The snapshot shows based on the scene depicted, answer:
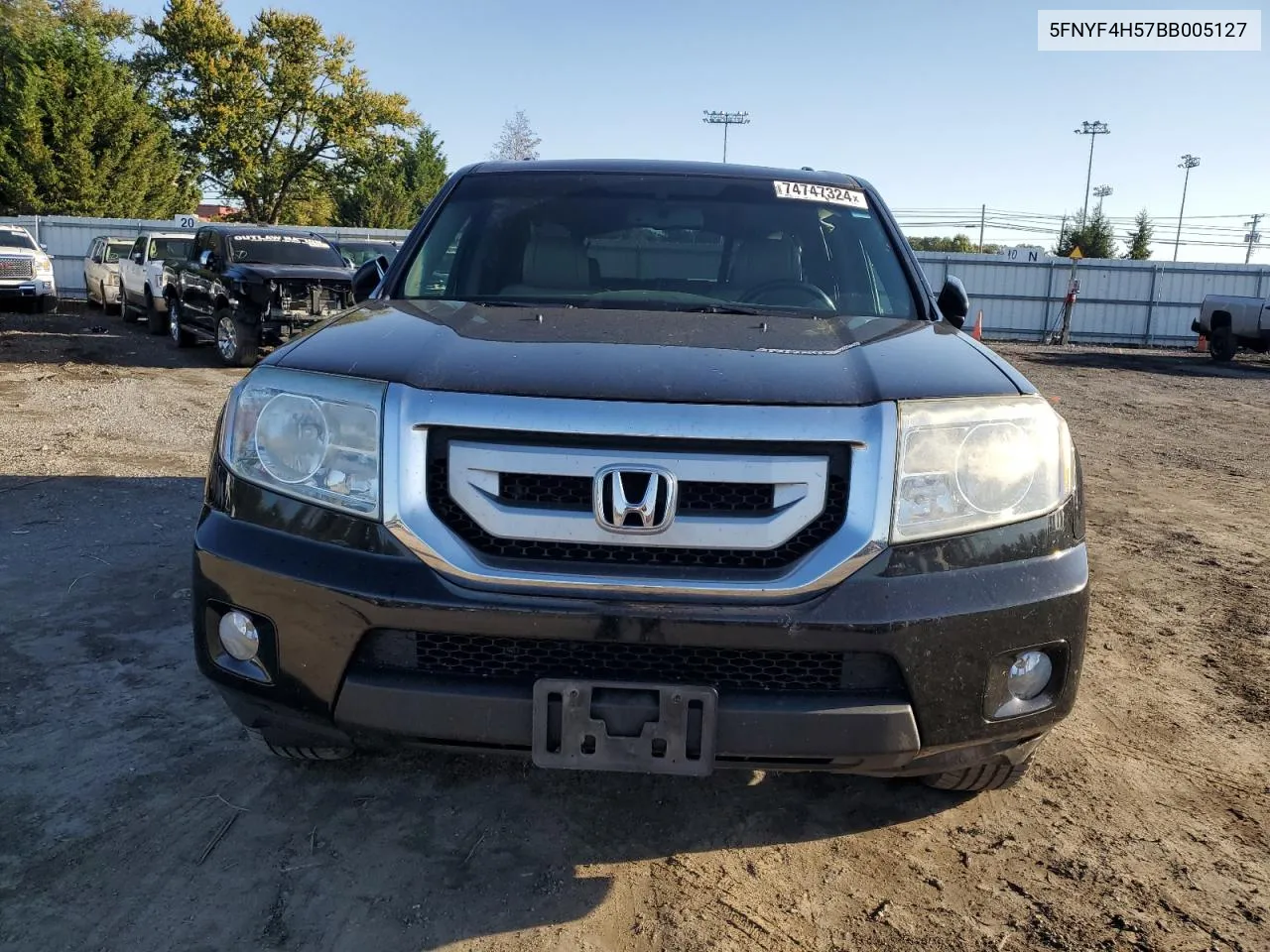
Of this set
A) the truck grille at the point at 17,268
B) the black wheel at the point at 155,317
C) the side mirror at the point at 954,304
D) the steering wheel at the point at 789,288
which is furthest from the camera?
the truck grille at the point at 17,268

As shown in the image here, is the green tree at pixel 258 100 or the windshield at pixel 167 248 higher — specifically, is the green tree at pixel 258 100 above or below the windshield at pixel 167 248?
above

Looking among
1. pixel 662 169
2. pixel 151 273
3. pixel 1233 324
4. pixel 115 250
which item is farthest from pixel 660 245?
pixel 115 250

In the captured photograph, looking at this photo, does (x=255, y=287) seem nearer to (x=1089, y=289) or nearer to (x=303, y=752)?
(x=303, y=752)

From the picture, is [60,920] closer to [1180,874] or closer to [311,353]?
[311,353]

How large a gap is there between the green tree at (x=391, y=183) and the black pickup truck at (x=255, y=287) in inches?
1296

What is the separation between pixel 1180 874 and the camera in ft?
8.11

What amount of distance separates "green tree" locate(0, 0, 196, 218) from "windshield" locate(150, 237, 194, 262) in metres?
22.7

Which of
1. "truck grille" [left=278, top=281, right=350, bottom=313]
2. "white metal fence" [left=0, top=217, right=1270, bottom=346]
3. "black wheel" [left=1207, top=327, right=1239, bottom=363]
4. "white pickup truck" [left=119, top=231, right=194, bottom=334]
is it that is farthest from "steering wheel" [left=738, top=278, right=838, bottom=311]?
"white metal fence" [left=0, top=217, right=1270, bottom=346]

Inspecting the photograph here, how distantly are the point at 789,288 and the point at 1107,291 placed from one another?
25758 mm

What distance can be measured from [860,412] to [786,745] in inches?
27.8

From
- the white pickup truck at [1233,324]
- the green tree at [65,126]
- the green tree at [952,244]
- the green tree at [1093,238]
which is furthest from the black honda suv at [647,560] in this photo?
the green tree at [952,244]

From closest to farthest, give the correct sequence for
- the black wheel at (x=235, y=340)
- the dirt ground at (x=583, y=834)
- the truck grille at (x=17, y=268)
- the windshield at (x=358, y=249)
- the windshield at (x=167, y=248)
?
the dirt ground at (x=583, y=834) → the black wheel at (x=235, y=340) → the windshield at (x=167, y=248) → the windshield at (x=358, y=249) → the truck grille at (x=17, y=268)

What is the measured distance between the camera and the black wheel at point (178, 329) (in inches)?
568

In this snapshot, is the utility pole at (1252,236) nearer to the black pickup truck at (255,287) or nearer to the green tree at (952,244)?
the green tree at (952,244)
